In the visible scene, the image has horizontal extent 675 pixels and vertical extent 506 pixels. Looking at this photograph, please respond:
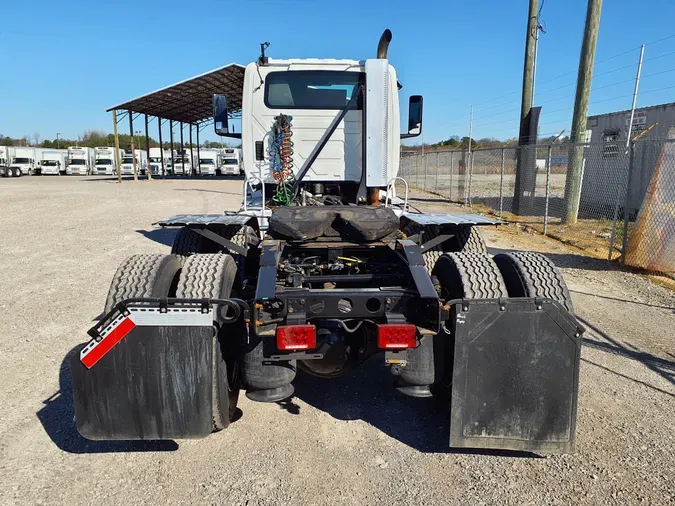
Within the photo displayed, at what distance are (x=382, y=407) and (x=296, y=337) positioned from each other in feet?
4.32

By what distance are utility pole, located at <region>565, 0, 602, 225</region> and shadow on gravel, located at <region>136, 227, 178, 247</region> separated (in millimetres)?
9223

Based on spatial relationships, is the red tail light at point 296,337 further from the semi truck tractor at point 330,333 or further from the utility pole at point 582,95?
the utility pole at point 582,95

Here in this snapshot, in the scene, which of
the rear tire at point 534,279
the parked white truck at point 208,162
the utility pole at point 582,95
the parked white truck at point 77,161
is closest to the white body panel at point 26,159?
the parked white truck at point 77,161

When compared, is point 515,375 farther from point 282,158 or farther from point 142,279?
point 282,158

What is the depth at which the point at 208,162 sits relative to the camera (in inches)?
2013

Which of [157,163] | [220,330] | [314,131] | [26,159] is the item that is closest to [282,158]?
[314,131]

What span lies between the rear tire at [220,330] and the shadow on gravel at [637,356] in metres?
3.21

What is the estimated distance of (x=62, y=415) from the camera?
3689 mm

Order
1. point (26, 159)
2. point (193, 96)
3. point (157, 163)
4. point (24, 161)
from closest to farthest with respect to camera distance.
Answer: point (193, 96) → point (24, 161) → point (26, 159) → point (157, 163)

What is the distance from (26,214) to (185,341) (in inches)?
610

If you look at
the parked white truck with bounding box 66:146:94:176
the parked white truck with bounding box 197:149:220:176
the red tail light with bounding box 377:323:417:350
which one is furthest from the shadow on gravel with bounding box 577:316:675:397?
the parked white truck with bounding box 66:146:94:176

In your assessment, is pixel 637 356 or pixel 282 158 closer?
pixel 637 356

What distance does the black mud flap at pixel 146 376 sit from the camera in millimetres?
2787

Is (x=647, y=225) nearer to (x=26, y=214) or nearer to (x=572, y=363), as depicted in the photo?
(x=572, y=363)
